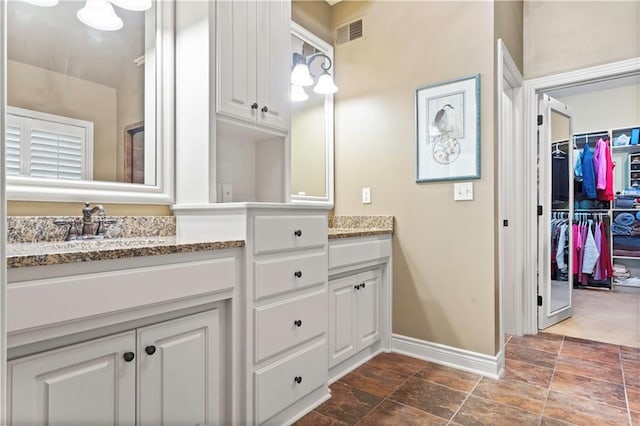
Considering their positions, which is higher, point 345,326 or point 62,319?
point 62,319

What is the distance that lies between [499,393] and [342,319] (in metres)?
0.96

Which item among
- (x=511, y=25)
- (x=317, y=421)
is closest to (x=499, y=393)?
(x=317, y=421)

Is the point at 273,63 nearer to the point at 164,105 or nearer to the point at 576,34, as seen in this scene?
the point at 164,105

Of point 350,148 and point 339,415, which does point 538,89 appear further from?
point 339,415

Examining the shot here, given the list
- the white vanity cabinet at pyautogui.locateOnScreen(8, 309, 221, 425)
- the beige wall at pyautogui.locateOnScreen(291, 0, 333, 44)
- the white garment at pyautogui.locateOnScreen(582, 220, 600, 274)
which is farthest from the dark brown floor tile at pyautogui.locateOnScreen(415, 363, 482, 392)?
the white garment at pyautogui.locateOnScreen(582, 220, 600, 274)

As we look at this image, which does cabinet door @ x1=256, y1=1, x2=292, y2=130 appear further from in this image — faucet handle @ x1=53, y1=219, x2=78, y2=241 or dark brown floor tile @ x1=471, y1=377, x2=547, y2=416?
dark brown floor tile @ x1=471, y1=377, x2=547, y2=416

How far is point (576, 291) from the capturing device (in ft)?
15.7

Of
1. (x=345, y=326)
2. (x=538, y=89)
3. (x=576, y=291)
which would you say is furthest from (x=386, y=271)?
(x=576, y=291)

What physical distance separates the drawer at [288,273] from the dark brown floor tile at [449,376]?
38.2 inches

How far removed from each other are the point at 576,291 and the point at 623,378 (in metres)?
3.00

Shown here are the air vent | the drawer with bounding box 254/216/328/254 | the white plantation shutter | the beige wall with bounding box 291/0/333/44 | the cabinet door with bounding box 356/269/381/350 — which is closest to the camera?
the white plantation shutter

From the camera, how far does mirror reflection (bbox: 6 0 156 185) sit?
4.83 ft

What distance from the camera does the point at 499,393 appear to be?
2.02m

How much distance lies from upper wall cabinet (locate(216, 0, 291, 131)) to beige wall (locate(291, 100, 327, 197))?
575 millimetres
